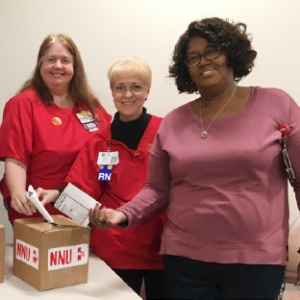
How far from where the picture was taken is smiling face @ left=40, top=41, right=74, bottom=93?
6.24 feet

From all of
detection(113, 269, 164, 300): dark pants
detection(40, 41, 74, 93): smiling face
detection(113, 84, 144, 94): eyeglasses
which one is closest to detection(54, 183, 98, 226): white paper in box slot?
detection(113, 269, 164, 300): dark pants

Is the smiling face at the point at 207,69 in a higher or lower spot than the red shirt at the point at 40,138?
higher

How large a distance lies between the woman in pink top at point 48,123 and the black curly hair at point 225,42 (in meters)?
0.65

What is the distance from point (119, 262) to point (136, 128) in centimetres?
52

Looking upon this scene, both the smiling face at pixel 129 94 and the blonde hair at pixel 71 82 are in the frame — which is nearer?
the smiling face at pixel 129 94

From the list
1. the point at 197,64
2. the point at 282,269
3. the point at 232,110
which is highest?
the point at 197,64

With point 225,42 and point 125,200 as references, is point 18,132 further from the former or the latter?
point 225,42

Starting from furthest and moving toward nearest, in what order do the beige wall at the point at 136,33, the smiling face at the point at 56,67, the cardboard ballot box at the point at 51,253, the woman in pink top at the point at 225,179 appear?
the beige wall at the point at 136,33, the smiling face at the point at 56,67, the cardboard ballot box at the point at 51,253, the woman in pink top at the point at 225,179

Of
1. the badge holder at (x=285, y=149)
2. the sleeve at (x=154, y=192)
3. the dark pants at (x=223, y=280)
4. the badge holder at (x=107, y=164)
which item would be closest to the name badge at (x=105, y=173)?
the badge holder at (x=107, y=164)

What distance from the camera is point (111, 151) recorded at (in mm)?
1697

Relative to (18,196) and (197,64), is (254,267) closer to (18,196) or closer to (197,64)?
(197,64)

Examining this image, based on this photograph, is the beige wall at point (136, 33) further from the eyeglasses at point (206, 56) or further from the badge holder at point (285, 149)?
the badge holder at point (285, 149)

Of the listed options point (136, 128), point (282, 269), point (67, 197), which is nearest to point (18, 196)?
point (67, 197)

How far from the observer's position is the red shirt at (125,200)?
166 centimetres
